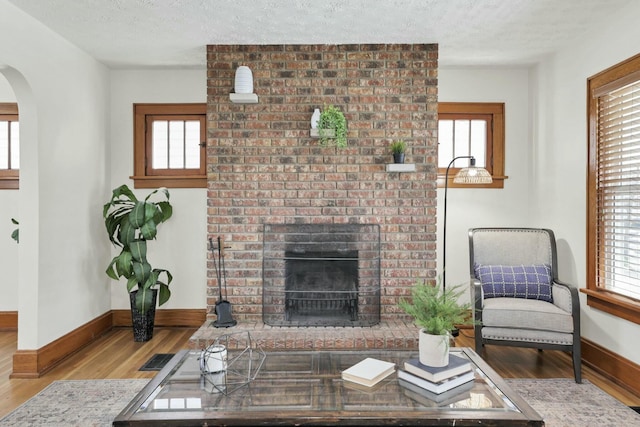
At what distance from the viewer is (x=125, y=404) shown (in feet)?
8.95

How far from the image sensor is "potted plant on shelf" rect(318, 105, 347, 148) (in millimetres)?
3594

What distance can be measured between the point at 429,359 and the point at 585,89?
2770 millimetres

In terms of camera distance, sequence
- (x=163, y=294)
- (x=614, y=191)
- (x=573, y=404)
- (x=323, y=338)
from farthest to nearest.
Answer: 1. (x=163, y=294)
2. (x=323, y=338)
3. (x=614, y=191)
4. (x=573, y=404)

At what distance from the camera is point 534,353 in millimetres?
3719

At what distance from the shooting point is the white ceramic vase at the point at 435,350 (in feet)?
6.23

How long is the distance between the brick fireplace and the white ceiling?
23 cm

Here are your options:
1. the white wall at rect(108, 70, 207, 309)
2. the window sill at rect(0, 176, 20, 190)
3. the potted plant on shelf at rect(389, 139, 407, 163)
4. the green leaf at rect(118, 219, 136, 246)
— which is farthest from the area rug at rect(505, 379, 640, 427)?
the window sill at rect(0, 176, 20, 190)

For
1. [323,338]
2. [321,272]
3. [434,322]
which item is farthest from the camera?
[321,272]

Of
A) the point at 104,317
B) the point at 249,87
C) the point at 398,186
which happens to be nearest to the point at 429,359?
the point at 398,186

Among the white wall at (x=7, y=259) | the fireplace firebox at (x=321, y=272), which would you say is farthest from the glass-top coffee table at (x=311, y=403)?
the white wall at (x=7, y=259)

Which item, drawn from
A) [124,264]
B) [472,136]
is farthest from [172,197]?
[472,136]

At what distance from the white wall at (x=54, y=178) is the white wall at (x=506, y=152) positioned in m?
3.33

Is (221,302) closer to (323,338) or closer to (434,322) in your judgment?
(323,338)

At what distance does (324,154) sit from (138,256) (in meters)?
1.86
